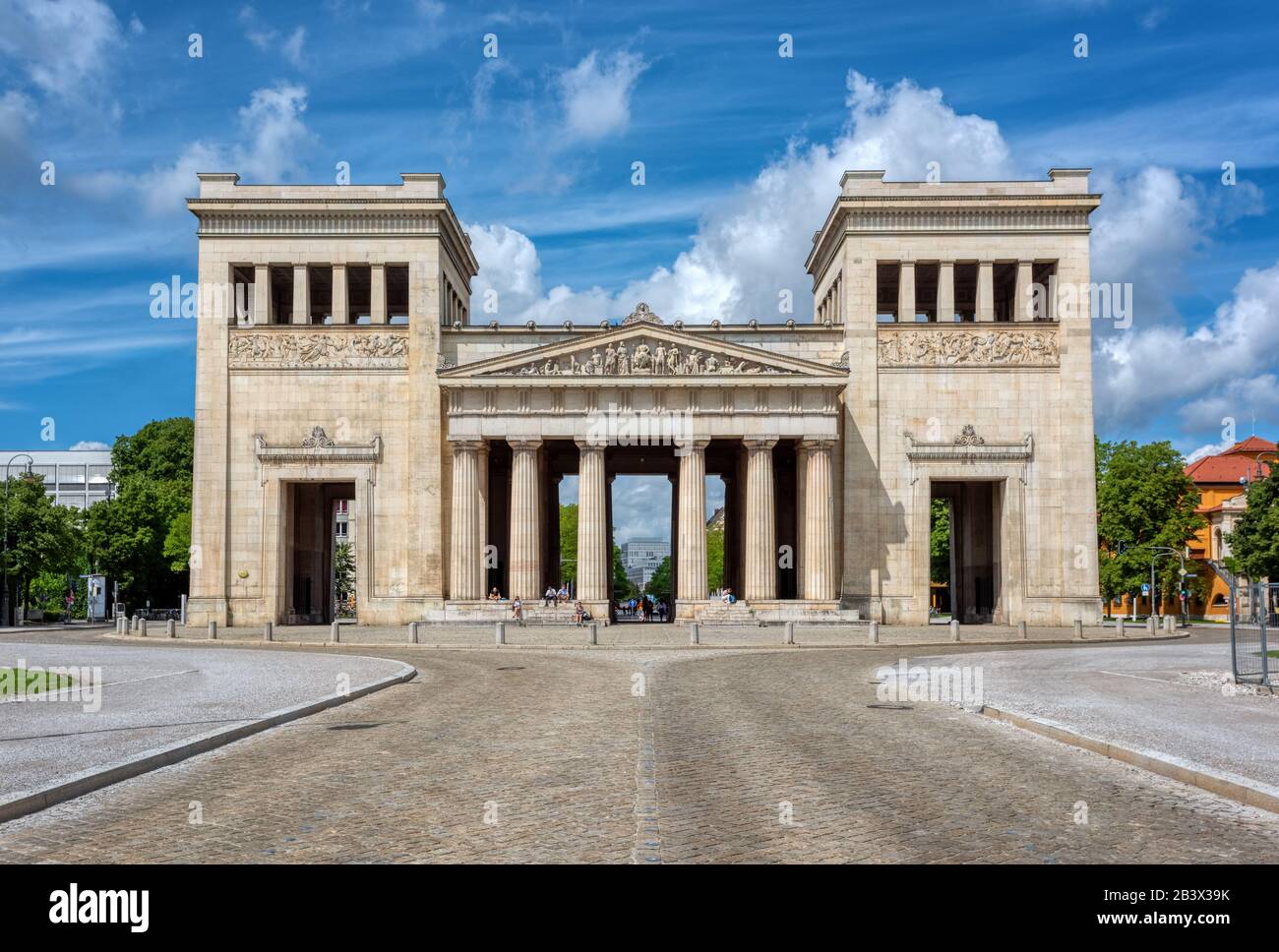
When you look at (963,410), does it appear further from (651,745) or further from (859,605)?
(651,745)

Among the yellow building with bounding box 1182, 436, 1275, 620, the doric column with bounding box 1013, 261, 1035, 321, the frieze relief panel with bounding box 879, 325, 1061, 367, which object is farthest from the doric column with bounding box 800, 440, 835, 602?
the yellow building with bounding box 1182, 436, 1275, 620

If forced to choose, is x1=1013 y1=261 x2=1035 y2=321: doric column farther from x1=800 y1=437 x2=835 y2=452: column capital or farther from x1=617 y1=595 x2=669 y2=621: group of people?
x1=617 y1=595 x2=669 y2=621: group of people

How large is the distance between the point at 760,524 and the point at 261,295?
2939 cm

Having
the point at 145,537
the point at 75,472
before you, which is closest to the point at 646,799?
the point at 145,537

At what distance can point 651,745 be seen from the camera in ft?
54.7

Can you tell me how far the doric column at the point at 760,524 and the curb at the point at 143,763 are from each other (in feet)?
135

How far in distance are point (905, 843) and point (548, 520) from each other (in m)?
66.3

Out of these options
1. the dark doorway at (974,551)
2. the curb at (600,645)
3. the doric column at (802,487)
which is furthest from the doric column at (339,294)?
the dark doorway at (974,551)

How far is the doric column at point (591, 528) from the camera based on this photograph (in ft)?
206

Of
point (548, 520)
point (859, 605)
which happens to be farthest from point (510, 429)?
point (859, 605)

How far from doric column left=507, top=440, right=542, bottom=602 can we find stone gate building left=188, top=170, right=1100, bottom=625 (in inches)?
4.6

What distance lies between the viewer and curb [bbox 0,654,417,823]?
11.8 metres

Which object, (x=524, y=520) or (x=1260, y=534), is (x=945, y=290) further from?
(x=524, y=520)

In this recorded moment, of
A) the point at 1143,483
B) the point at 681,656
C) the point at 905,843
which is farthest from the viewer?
the point at 1143,483
